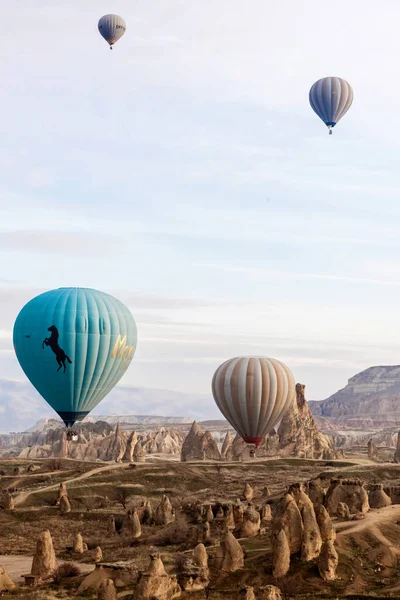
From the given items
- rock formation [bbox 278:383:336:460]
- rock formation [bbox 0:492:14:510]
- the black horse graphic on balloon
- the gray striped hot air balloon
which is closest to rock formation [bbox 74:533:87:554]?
rock formation [bbox 0:492:14:510]

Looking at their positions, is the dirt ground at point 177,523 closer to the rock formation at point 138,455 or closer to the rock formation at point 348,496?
the rock formation at point 348,496

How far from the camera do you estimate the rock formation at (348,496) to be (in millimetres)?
67094

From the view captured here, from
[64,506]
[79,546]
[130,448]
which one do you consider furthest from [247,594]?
[130,448]

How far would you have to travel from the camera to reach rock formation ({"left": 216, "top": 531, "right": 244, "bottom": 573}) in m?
55.0

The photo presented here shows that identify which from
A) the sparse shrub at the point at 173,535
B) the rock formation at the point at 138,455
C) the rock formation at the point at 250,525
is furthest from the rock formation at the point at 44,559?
the rock formation at the point at 138,455

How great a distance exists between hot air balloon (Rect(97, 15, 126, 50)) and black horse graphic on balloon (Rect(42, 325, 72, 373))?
41708 mm

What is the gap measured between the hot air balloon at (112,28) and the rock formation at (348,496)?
7909 cm

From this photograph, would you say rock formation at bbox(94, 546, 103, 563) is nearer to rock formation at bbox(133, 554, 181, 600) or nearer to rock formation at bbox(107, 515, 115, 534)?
rock formation at bbox(107, 515, 115, 534)

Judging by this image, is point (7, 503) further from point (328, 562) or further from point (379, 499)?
point (328, 562)

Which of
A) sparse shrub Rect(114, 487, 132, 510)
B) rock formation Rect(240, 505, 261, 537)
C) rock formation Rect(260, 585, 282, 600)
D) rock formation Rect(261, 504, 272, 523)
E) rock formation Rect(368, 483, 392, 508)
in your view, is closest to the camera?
rock formation Rect(260, 585, 282, 600)

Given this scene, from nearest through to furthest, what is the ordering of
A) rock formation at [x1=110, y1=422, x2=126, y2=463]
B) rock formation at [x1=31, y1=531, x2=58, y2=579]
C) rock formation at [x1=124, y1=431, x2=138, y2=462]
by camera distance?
rock formation at [x1=31, y1=531, x2=58, y2=579], rock formation at [x1=124, y1=431, x2=138, y2=462], rock formation at [x1=110, y1=422, x2=126, y2=463]

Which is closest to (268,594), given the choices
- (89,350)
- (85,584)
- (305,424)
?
(85,584)

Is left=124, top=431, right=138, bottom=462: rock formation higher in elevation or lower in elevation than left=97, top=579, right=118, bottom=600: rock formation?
higher

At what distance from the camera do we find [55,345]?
11375 cm
